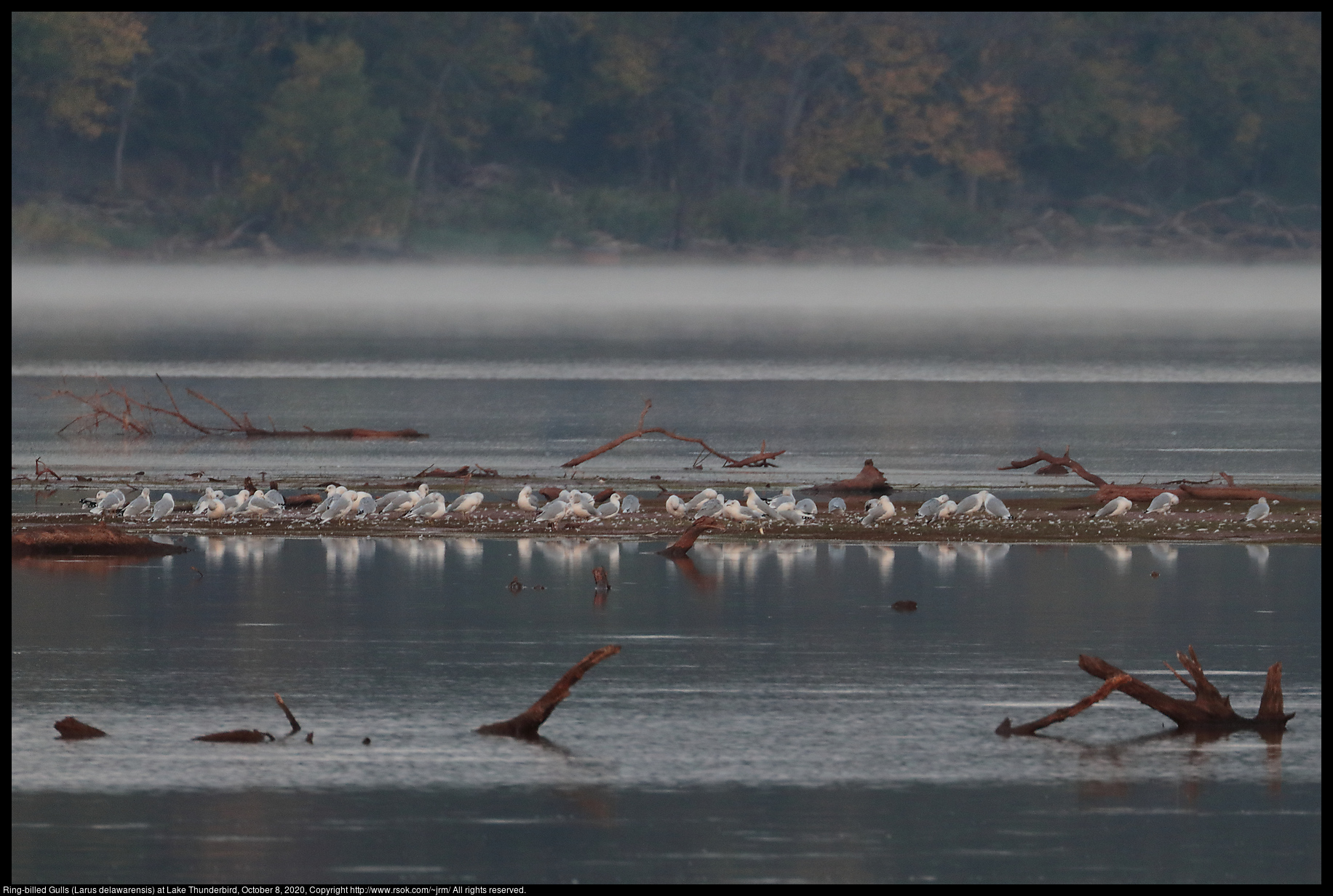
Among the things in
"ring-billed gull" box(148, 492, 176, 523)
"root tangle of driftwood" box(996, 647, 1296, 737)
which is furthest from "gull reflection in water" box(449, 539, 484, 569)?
Answer: "root tangle of driftwood" box(996, 647, 1296, 737)

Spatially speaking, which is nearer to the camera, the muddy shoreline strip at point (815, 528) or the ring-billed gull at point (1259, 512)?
the muddy shoreline strip at point (815, 528)

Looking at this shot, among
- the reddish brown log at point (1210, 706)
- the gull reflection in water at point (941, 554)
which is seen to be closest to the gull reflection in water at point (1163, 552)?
the gull reflection in water at point (941, 554)

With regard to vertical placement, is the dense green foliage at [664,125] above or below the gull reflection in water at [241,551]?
above

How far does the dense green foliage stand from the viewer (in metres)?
84.4

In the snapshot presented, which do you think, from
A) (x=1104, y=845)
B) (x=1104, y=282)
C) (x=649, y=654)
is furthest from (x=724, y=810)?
(x=1104, y=282)

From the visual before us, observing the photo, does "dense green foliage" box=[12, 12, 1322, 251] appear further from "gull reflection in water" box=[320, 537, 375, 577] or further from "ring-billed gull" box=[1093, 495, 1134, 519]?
"gull reflection in water" box=[320, 537, 375, 577]

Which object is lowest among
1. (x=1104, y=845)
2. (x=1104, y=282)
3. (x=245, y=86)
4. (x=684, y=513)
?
(x=1104, y=845)

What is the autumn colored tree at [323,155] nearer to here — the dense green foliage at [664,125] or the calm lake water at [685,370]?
the dense green foliage at [664,125]

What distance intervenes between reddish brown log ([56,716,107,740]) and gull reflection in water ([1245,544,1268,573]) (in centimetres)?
736

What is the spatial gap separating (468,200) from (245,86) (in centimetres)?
864

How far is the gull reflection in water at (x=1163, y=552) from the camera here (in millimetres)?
15039

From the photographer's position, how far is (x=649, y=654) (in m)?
11.8

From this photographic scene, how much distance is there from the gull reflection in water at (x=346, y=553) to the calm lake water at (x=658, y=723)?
0.29ft
